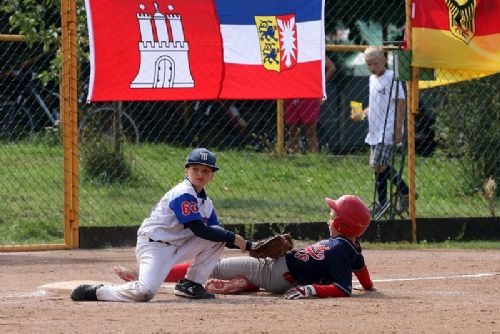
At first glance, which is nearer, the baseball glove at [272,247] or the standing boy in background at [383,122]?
the baseball glove at [272,247]

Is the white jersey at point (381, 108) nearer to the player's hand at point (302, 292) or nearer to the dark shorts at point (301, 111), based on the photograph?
the dark shorts at point (301, 111)

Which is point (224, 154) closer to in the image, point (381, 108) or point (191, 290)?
point (381, 108)

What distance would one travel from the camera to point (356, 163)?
15.8 meters

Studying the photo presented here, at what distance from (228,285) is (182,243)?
0.52 metres

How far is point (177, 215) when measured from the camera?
775 cm

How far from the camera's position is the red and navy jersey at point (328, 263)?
26.2ft

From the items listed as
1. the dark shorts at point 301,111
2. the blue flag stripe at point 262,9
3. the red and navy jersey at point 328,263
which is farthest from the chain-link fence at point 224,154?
the red and navy jersey at point 328,263

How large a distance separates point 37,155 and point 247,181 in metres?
2.53

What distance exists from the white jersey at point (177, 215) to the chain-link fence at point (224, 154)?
352cm

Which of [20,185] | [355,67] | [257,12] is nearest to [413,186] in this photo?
[257,12]

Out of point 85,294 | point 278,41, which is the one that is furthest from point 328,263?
point 278,41

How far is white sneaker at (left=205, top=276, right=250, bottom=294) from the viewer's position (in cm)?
825

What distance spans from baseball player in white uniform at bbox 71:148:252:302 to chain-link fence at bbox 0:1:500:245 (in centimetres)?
351

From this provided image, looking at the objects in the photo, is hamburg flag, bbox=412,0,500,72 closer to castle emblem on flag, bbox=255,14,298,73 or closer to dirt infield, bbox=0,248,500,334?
castle emblem on flag, bbox=255,14,298,73
